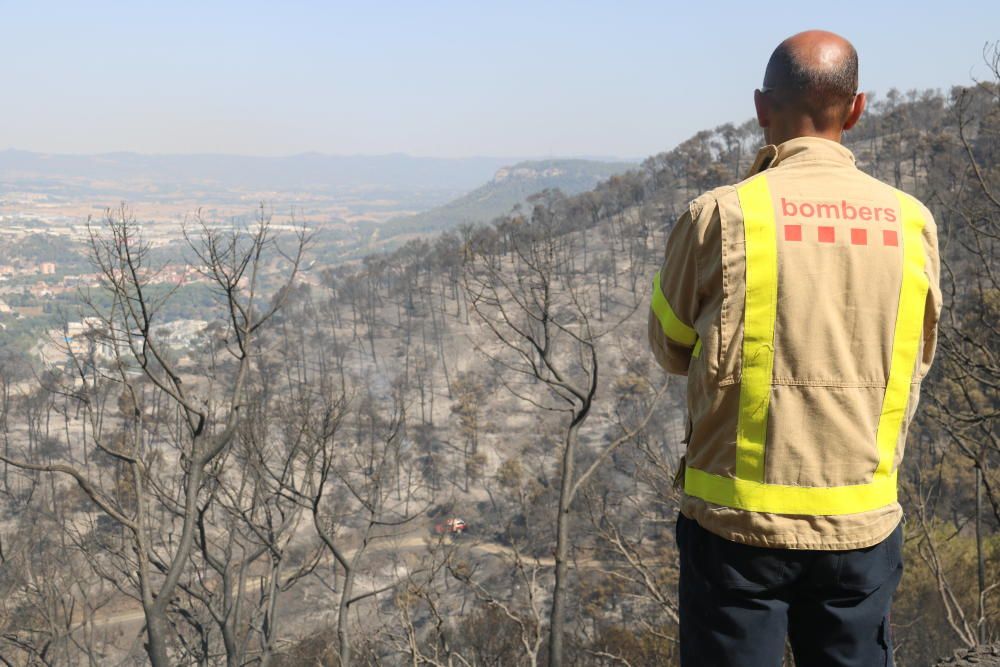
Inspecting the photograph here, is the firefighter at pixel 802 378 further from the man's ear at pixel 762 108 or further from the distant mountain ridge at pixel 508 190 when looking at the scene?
the distant mountain ridge at pixel 508 190

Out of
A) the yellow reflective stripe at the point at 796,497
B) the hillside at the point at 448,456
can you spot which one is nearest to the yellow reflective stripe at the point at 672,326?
the yellow reflective stripe at the point at 796,497

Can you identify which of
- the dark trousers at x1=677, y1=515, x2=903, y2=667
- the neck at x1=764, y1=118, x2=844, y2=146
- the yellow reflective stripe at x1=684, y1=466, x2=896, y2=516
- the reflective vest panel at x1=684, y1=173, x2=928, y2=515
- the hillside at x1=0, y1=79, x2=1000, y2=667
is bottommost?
the hillside at x1=0, y1=79, x2=1000, y2=667

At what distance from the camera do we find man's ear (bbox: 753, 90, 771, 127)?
176 centimetres

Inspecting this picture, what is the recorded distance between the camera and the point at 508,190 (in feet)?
535

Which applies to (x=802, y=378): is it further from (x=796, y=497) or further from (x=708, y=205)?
(x=708, y=205)

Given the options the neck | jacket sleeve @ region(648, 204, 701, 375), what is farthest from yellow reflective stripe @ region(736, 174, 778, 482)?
the neck

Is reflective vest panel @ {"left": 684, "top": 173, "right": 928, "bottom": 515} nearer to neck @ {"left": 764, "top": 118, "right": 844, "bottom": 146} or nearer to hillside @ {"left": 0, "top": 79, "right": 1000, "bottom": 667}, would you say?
neck @ {"left": 764, "top": 118, "right": 844, "bottom": 146}

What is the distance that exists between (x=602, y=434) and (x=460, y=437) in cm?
714

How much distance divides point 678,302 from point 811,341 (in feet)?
0.91

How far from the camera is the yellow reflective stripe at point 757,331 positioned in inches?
61.5

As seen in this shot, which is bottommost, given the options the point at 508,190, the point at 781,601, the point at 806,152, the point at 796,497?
the point at 781,601

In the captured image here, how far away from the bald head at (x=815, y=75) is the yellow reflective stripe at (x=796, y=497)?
0.75 metres

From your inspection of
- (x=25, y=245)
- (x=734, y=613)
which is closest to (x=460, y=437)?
(x=734, y=613)

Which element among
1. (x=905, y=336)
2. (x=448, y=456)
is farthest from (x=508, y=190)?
(x=905, y=336)
